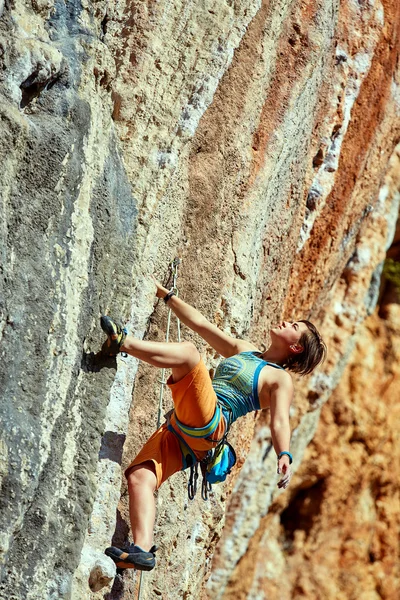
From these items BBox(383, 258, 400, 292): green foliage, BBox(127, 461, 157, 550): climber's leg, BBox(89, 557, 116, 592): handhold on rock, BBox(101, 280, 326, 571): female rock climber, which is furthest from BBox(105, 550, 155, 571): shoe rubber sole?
BBox(383, 258, 400, 292): green foliage

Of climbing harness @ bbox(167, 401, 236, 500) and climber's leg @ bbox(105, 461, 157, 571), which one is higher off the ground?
climbing harness @ bbox(167, 401, 236, 500)

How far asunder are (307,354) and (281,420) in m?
0.42

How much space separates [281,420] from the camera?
345 cm

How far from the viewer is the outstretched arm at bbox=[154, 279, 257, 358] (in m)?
3.75

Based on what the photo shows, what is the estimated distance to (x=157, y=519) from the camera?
404 centimetres

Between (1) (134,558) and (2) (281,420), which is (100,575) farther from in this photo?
(2) (281,420)

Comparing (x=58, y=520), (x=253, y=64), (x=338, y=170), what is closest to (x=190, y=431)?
(x=58, y=520)

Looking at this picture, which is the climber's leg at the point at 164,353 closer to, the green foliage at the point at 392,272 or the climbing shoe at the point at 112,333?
the climbing shoe at the point at 112,333

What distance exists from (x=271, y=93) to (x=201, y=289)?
98 cm

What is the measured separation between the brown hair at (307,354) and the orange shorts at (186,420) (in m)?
0.48

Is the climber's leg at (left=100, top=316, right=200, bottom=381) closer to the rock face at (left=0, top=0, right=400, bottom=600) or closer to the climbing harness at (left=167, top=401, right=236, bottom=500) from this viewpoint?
the rock face at (left=0, top=0, right=400, bottom=600)

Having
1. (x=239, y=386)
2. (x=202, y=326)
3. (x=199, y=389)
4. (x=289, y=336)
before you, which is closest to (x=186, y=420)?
(x=199, y=389)

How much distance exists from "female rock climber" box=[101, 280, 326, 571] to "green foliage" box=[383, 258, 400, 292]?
4.84 metres

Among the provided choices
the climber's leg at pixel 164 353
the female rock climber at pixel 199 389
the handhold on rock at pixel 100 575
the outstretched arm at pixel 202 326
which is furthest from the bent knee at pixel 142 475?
the outstretched arm at pixel 202 326
